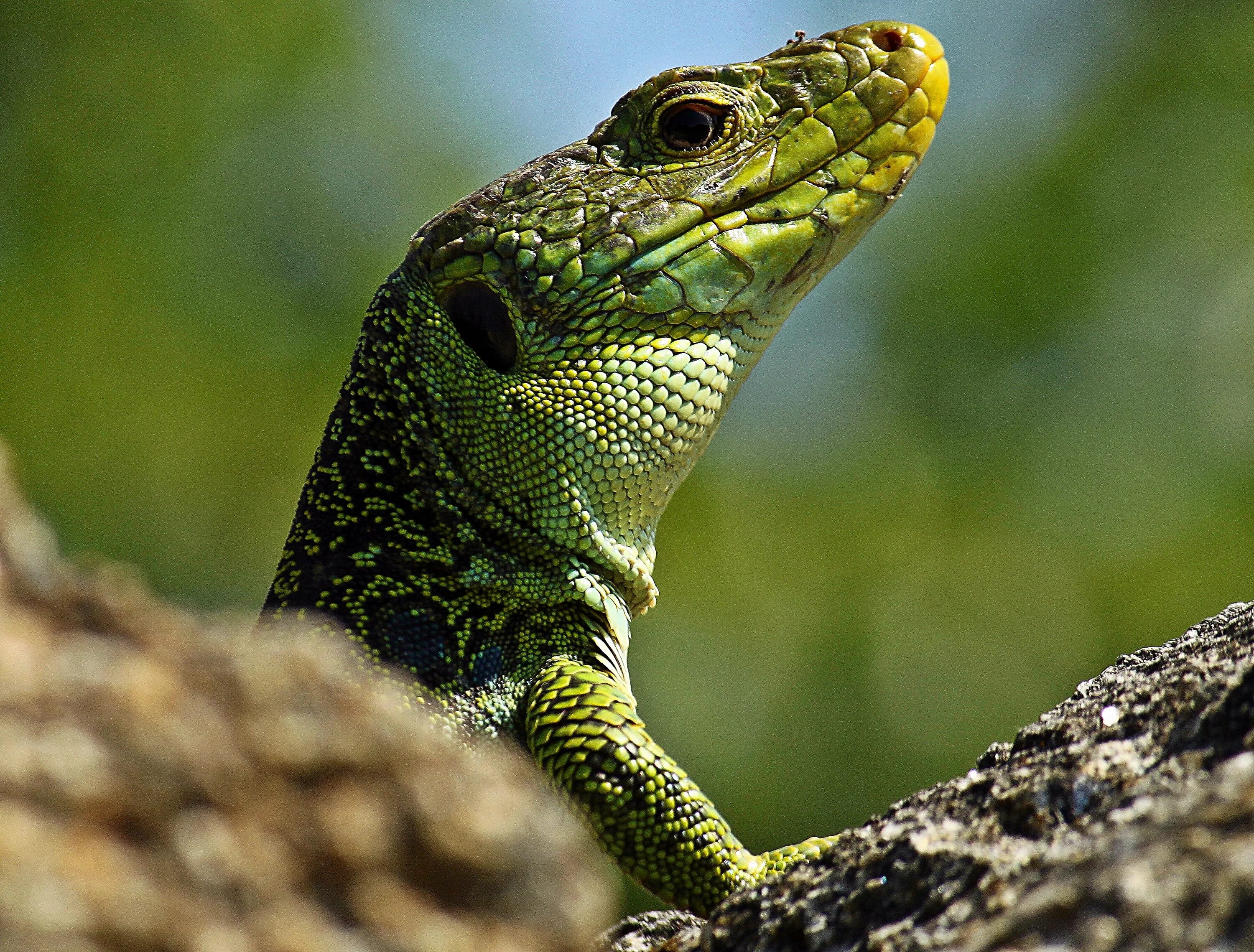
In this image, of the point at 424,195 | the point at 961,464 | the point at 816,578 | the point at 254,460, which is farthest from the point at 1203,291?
the point at 254,460

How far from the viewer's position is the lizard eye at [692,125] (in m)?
4.60

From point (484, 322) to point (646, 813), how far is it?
1934 mm

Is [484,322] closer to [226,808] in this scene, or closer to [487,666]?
[487,666]

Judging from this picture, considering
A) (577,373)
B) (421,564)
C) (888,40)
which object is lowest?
(421,564)

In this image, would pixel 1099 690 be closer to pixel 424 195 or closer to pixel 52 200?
pixel 52 200

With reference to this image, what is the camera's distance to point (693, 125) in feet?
15.2

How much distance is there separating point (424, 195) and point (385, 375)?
50.6ft

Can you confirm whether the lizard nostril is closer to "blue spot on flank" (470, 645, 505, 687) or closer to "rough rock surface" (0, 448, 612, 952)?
"blue spot on flank" (470, 645, 505, 687)

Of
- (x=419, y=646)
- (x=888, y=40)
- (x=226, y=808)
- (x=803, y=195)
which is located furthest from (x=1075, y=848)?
(x=888, y=40)

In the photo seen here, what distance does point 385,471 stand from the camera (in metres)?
4.00

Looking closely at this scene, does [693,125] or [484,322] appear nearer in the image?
[484,322]

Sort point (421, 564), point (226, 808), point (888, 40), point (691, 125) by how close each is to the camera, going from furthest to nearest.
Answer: point (888, 40), point (691, 125), point (421, 564), point (226, 808)

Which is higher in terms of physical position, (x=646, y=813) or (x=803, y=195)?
(x=803, y=195)

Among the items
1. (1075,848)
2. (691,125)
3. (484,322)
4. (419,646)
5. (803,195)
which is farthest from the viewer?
(691,125)
